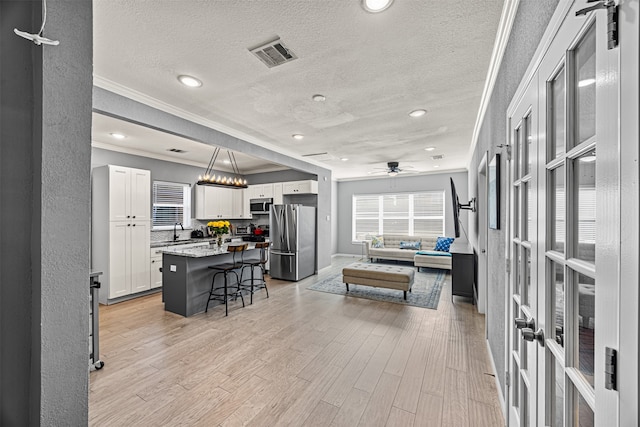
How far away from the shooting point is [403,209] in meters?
8.38

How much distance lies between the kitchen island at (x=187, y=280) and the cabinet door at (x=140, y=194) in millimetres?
1323

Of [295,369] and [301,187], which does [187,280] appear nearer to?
[295,369]

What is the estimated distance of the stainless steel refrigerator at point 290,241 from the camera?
589 cm

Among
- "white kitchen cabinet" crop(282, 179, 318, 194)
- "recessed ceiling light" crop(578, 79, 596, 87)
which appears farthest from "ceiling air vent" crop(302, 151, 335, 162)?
"recessed ceiling light" crop(578, 79, 596, 87)

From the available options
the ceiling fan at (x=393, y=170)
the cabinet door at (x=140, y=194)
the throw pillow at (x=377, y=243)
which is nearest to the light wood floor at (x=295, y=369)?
the cabinet door at (x=140, y=194)

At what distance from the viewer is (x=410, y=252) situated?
288 inches

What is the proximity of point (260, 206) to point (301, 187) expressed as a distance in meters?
1.29

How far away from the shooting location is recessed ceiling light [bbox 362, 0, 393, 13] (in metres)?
1.61

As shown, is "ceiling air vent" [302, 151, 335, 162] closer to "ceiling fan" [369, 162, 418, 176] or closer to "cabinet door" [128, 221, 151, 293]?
"ceiling fan" [369, 162, 418, 176]

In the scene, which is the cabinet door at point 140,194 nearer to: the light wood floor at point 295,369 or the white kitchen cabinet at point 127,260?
the white kitchen cabinet at point 127,260

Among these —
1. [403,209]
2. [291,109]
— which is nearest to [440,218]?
[403,209]

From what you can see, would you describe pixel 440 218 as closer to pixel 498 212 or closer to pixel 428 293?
pixel 428 293

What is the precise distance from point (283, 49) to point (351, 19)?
576 mm

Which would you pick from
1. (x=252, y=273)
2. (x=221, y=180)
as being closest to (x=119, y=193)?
(x=221, y=180)
